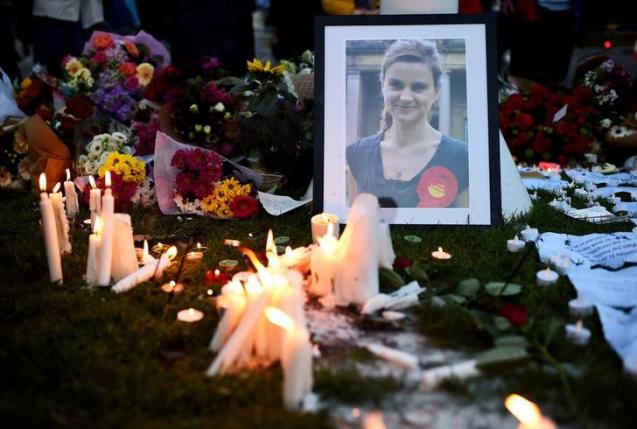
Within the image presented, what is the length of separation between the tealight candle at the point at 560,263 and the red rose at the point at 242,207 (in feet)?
4.80

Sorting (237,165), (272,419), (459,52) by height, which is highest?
(459,52)

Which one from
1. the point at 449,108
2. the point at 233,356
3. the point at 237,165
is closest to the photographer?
the point at 233,356

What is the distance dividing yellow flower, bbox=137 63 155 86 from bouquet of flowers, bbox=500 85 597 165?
100 inches

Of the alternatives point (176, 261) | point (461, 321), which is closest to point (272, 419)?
point (461, 321)

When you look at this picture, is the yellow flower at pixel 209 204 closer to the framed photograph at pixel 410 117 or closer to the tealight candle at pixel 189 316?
the framed photograph at pixel 410 117

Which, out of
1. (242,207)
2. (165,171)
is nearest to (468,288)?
(242,207)

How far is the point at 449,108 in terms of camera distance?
3121 mm

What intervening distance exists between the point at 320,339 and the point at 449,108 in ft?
4.86

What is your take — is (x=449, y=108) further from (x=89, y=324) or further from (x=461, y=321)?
(x=89, y=324)

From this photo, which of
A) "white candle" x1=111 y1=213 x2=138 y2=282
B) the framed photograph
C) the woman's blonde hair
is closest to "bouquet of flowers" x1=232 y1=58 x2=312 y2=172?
the framed photograph

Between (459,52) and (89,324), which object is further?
(459,52)

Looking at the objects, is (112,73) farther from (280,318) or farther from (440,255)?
(280,318)

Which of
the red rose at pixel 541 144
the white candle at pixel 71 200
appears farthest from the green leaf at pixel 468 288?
the red rose at pixel 541 144

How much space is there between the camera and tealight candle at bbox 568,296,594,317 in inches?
89.2
